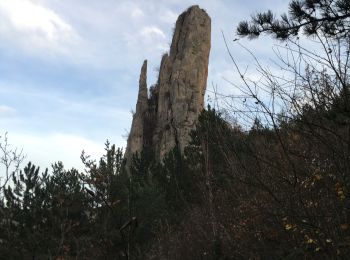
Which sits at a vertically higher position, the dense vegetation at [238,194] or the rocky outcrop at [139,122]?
the rocky outcrop at [139,122]

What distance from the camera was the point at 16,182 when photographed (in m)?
20.7

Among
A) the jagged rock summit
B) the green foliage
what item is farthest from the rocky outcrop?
the green foliage

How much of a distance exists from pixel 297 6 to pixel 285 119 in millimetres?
1418

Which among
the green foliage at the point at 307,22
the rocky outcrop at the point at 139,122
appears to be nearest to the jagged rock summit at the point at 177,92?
the rocky outcrop at the point at 139,122

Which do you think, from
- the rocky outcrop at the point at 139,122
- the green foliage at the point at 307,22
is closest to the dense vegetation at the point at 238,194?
the green foliage at the point at 307,22

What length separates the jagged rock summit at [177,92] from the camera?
4059 centimetres

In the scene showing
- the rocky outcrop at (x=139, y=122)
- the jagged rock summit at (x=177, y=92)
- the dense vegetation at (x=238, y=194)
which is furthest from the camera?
the rocky outcrop at (x=139, y=122)

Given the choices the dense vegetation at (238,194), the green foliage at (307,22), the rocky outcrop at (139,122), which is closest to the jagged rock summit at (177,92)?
the rocky outcrop at (139,122)

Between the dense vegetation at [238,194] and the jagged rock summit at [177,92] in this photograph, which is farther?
the jagged rock summit at [177,92]

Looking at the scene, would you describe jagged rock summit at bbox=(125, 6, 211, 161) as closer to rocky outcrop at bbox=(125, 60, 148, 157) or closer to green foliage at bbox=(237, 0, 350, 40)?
rocky outcrop at bbox=(125, 60, 148, 157)

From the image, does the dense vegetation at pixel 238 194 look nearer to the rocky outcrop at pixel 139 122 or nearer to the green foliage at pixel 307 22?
the green foliage at pixel 307 22

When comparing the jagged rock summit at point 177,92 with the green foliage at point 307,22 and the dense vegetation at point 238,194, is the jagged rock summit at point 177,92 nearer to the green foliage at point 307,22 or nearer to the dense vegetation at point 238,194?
the dense vegetation at point 238,194

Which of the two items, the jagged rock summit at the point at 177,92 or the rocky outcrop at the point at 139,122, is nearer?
the jagged rock summit at the point at 177,92

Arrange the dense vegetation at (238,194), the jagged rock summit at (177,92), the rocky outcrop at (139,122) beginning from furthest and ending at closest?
the rocky outcrop at (139,122), the jagged rock summit at (177,92), the dense vegetation at (238,194)
